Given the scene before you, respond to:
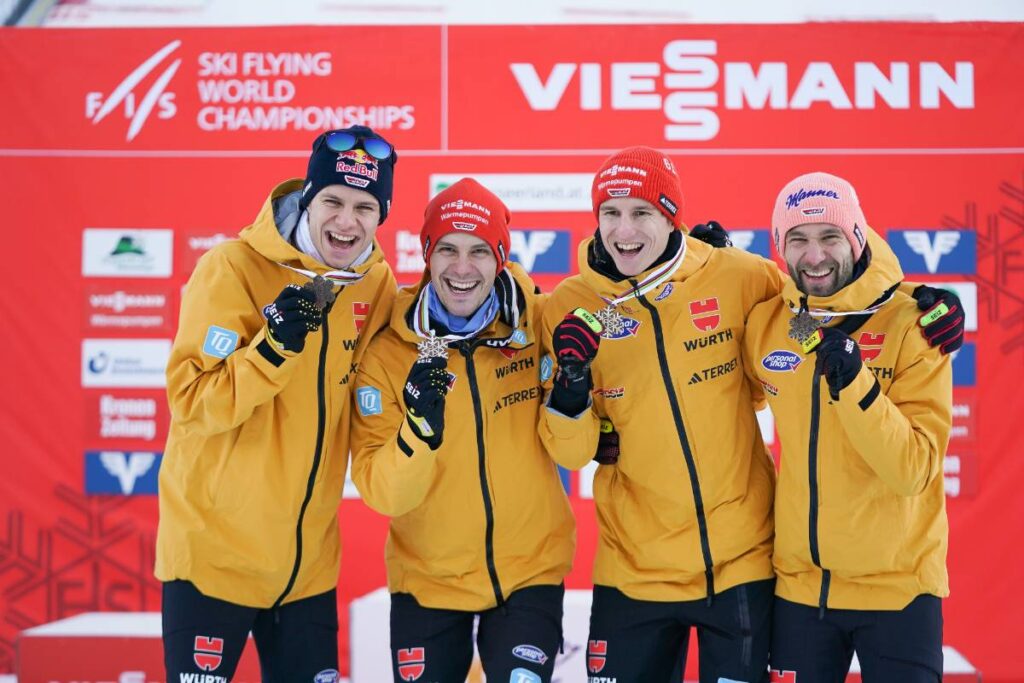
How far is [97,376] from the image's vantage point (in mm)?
4457

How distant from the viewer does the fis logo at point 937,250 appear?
4.32m

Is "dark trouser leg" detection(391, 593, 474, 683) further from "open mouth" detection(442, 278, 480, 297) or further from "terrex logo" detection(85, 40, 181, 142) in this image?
"terrex logo" detection(85, 40, 181, 142)

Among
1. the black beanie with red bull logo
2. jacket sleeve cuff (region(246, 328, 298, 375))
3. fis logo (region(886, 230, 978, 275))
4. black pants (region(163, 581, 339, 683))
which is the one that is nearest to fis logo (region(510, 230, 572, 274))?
fis logo (region(886, 230, 978, 275))

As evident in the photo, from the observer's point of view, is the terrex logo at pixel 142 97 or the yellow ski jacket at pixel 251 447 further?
the terrex logo at pixel 142 97

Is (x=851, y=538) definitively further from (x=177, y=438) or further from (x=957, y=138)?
(x=957, y=138)

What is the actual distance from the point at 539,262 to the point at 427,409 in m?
2.26

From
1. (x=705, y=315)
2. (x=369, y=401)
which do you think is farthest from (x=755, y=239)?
(x=369, y=401)

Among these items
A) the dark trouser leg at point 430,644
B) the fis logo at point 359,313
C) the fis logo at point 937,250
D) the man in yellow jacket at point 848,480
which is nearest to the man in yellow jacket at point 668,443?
the man in yellow jacket at point 848,480

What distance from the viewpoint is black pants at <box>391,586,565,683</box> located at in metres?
2.42

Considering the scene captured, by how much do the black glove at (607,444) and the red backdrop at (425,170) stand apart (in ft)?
6.31

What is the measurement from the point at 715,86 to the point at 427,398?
2.70 meters

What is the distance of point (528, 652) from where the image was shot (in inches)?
95.3

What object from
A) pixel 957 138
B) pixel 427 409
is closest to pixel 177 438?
pixel 427 409

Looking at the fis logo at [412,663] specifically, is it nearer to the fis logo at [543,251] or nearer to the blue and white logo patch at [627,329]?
the blue and white logo patch at [627,329]
